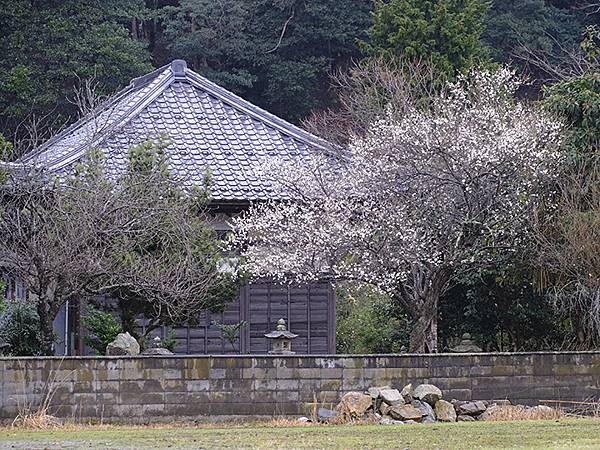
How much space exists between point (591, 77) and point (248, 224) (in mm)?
6784

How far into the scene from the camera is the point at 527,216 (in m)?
19.9

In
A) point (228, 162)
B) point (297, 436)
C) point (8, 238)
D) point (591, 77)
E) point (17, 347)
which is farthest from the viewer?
point (228, 162)

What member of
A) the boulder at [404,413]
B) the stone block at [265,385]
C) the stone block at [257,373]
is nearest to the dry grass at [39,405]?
the stone block at [257,373]

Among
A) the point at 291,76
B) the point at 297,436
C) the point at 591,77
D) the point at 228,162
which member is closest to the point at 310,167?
the point at 228,162

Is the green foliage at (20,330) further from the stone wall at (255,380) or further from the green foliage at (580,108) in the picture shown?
the green foliage at (580,108)

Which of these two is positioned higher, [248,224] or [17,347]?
[248,224]

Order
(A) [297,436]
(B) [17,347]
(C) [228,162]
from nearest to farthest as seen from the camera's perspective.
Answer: (A) [297,436]
(B) [17,347]
(C) [228,162]

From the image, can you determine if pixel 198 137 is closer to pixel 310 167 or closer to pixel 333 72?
pixel 310 167

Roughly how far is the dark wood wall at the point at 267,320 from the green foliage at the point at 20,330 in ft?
11.9

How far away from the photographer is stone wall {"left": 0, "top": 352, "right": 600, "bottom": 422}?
1606 cm

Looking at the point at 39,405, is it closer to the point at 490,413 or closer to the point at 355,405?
the point at 355,405

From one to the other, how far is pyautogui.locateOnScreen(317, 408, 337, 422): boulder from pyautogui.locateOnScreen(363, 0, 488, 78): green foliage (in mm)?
20946

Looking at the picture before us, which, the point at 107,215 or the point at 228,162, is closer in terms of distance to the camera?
the point at 107,215

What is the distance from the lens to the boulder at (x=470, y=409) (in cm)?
1653
